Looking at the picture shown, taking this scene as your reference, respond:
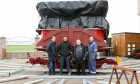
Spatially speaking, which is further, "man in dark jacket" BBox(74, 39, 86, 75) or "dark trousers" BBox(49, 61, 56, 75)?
"dark trousers" BBox(49, 61, 56, 75)

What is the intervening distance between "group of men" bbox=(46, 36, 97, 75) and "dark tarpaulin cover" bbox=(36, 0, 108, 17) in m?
1.86

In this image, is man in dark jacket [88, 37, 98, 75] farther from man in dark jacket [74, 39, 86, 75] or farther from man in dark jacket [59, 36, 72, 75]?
man in dark jacket [59, 36, 72, 75]

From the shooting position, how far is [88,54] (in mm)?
15633

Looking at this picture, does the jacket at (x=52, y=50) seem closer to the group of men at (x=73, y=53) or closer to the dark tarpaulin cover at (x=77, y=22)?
the group of men at (x=73, y=53)

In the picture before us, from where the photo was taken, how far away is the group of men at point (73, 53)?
15.2 meters

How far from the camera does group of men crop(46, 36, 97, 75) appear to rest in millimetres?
15234

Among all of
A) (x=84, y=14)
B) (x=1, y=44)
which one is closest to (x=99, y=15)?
(x=84, y=14)

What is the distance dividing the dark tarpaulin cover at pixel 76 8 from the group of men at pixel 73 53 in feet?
6.10

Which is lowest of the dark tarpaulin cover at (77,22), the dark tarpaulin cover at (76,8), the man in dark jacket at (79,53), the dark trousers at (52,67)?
the dark trousers at (52,67)

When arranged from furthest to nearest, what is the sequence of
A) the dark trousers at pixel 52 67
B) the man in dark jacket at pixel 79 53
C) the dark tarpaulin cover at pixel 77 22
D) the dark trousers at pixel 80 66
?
the dark tarpaulin cover at pixel 77 22 → the dark trousers at pixel 52 67 → the dark trousers at pixel 80 66 → the man in dark jacket at pixel 79 53

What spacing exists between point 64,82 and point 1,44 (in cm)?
1890

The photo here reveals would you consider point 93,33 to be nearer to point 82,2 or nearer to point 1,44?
point 82,2

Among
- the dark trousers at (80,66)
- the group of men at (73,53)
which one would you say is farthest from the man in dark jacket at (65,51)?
the dark trousers at (80,66)

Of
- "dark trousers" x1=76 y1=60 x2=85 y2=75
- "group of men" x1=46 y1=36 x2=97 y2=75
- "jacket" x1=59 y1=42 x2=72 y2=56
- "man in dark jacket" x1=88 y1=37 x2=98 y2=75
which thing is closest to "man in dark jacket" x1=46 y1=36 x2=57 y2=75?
"group of men" x1=46 y1=36 x2=97 y2=75
